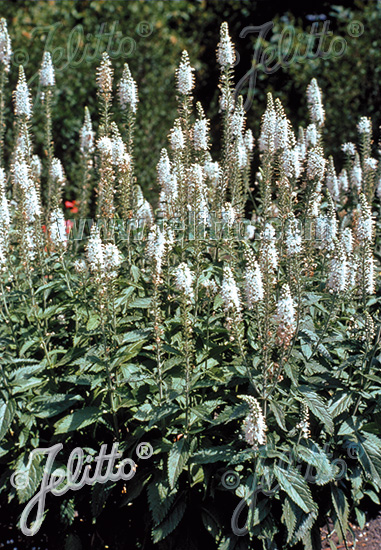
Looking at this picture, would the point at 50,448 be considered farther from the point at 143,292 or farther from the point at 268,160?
the point at 268,160

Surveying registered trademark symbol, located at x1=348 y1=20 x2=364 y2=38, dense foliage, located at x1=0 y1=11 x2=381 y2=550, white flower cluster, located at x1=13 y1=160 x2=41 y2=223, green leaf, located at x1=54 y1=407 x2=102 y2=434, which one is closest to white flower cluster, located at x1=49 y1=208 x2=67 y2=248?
dense foliage, located at x1=0 y1=11 x2=381 y2=550

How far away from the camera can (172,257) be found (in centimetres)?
416

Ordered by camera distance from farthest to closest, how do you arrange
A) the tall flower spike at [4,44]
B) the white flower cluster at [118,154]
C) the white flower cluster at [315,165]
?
1. the tall flower spike at [4,44]
2. the white flower cluster at [118,154]
3. the white flower cluster at [315,165]

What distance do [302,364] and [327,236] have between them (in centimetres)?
77

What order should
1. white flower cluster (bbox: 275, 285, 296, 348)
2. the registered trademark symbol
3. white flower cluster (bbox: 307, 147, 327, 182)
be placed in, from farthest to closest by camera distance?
1. the registered trademark symbol
2. white flower cluster (bbox: 307, 147, 327, 182)
3. white flower cluster (bbox: 275, 285, 296, 348)

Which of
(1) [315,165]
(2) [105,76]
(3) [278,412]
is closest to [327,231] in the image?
(1) [315,165]

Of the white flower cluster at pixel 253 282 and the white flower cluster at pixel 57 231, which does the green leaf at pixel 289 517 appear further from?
the white flower cluster at pixel 57 231

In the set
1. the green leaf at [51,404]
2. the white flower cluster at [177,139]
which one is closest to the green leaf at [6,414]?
the green leaf at [51,404]

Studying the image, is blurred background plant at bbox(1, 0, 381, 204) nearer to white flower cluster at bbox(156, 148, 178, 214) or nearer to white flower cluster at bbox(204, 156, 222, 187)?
white flower cluster at bbox(204, 156, 222, 187)

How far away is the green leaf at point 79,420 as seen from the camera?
3240mm

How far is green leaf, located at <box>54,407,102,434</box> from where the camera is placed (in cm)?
324

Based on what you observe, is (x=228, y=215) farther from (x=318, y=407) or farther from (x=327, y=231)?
(x=318, y=407)

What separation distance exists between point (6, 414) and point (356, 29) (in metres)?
9.13

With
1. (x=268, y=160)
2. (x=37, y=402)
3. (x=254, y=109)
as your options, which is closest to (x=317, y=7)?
(x=254, y=109)
